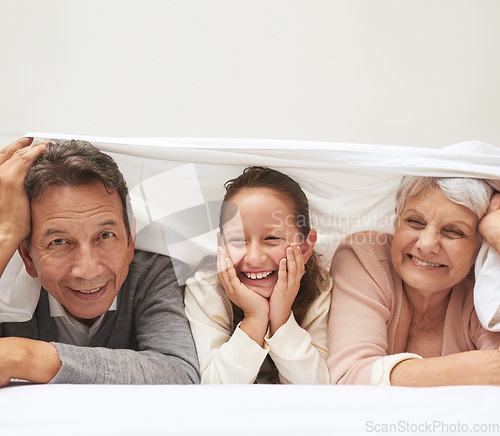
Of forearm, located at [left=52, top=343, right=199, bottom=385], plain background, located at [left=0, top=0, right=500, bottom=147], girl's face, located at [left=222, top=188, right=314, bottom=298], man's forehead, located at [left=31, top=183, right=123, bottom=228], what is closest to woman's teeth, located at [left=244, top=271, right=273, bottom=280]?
girl's face, located at [left=222, top=188, right=314, bottom=298]

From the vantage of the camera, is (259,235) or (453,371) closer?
(453,371)

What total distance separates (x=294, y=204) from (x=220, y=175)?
0.62 ft

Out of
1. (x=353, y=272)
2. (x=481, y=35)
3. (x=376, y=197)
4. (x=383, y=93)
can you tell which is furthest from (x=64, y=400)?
(x=481, y=35)

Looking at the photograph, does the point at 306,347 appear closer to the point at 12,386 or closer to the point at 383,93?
the point at 12,386

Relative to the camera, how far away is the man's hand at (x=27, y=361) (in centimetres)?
110

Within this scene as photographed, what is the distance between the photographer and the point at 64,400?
3.47ft

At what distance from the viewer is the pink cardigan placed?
4.17 feet

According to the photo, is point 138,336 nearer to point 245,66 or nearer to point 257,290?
A: point 257,290

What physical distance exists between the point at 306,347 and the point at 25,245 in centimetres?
68

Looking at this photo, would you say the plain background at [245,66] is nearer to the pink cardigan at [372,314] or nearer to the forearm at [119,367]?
the pink cardigan at [372,314]

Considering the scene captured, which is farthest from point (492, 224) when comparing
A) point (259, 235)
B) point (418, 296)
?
point (259, 235)

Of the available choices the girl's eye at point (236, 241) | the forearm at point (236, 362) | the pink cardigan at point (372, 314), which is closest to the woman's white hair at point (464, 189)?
the pink cardigan at point (372, 314)

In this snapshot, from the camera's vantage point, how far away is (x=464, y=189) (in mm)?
1273

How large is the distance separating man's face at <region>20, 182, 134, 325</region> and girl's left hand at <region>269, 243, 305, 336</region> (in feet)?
1.18
